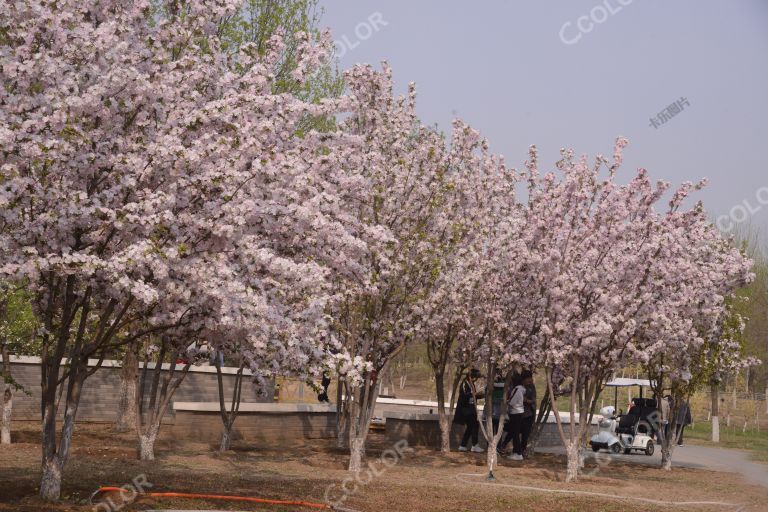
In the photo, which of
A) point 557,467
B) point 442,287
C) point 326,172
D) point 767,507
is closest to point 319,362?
point 326,172

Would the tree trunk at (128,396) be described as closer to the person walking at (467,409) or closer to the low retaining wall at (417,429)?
the low retaining wall at (417,429)

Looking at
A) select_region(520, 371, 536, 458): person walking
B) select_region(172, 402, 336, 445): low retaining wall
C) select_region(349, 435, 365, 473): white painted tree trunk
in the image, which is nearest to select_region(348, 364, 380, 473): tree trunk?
select_region(349, 435, 365, 473): white painted tree trunk

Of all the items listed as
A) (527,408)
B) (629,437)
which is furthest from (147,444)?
(629,437)

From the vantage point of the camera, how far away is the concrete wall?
23.6 m

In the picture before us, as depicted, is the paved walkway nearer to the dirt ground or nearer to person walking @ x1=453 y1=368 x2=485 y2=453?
the dirt ground

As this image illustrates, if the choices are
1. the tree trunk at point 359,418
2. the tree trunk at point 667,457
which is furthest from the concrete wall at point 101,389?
the tree trunk at point 667,457

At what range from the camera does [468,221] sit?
18.3 meters

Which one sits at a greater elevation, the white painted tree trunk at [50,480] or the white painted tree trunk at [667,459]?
the white painted tree trunk at [50,480]

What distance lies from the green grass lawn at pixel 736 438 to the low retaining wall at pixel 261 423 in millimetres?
13023

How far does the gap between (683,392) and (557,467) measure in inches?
151

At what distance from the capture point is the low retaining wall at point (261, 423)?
21.7 meters
